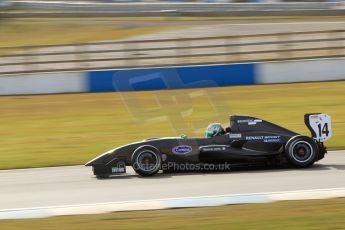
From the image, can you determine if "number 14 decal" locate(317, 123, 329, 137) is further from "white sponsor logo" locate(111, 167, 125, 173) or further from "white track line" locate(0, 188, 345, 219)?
"white sponsor logo" locate(111, 167, 125, 173)

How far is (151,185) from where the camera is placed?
8.13 m

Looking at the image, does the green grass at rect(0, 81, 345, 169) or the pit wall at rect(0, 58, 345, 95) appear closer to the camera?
the green grass at rect(0, 81, 345, 169)

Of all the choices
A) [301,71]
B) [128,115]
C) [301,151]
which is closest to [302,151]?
[301,151]

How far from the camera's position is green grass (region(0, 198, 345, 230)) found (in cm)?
604

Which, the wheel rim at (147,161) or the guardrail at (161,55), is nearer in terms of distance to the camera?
the wheel rim at (147,161)

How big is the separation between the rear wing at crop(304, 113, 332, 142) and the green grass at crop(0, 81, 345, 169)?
1.04m

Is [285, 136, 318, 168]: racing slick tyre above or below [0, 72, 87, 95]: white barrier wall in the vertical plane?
below

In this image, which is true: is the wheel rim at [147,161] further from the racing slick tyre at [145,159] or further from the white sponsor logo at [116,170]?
the white sponsor logo at [116,170]

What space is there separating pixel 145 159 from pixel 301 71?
1185 cm

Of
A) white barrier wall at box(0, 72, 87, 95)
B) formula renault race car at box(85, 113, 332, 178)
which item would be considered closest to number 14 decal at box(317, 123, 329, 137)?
formula renault race car at box(85, 113, 332, 178)

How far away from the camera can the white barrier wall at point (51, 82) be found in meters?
19.5

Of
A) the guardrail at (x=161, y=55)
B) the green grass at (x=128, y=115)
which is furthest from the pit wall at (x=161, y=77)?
the guardrail at (x=161, y=55)

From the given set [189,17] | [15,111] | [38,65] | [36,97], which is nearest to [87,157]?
[15,111]

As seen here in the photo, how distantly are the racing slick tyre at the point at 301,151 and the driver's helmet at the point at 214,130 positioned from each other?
0.83 meters
